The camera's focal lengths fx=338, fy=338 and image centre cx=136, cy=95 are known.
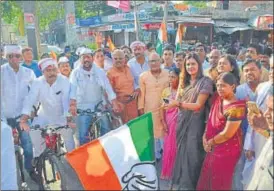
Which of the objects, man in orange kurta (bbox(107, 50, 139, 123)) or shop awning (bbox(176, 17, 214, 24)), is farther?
shop awning (bbox(176, 17, 214, 24))

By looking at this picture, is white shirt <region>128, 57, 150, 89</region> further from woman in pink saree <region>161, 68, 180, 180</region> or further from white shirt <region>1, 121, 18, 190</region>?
white shirt <region>1, 121, 18, 190</region>

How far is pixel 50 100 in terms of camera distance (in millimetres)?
3939

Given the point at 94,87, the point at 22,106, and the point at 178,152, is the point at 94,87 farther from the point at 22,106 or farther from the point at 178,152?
the point at 178,152

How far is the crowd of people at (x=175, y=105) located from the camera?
9.91 feet

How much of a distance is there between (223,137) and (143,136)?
72cm

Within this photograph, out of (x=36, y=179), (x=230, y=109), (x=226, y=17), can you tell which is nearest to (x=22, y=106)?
(x=36, y=179)

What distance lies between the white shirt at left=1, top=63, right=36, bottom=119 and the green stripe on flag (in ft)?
5.59

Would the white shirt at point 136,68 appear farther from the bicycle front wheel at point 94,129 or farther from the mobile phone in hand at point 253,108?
the mobile phone in hand at point 253,108

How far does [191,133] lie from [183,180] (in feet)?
1.80

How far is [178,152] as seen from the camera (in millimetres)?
3594

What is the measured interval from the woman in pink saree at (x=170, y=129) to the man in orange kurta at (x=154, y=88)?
16cm

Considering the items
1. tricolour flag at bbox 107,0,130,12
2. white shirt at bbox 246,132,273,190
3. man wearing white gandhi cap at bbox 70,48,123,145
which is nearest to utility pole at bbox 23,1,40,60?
tricolour flag at bbox 107,0,130,12

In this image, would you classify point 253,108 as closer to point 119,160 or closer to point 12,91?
point 119,160

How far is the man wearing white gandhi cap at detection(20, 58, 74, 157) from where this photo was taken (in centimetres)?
385
